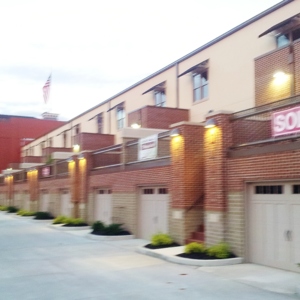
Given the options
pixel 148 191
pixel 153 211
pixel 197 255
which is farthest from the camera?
pixel 148 191

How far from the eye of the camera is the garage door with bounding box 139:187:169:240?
17.8 meters

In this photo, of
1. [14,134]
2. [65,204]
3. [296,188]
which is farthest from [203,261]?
[14,134]

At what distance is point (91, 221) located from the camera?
2492cm

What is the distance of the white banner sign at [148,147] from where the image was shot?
1852 centimetres

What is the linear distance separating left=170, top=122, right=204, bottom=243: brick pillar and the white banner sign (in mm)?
1952

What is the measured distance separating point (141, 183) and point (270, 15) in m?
8.96

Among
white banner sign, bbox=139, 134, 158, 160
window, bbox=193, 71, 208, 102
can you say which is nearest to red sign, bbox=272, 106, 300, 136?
white banner sign, bbox=139, 134, 158, 160

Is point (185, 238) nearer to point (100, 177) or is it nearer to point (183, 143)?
point (183, 143)

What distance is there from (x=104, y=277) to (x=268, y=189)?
4835 millimetres

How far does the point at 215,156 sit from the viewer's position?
558 inches

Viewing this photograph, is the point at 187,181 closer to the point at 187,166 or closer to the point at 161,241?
the point at 187,166

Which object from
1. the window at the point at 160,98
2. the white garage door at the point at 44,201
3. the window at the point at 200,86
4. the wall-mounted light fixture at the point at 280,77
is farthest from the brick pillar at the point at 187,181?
the white garage door at the point at 44,201

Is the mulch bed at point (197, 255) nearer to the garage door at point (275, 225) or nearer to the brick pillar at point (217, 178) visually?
the brick pillar at point (217, 178)

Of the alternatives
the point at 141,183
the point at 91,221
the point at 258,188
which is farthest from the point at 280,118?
the point at 91,221
